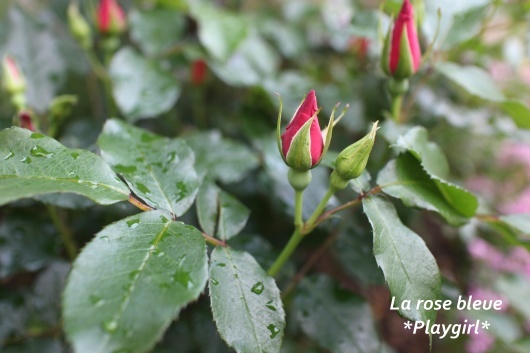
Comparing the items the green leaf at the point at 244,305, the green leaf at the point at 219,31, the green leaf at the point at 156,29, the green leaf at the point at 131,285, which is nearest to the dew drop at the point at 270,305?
the green leaf at the point at 244,305

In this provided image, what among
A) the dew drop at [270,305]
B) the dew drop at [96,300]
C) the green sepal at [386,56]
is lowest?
the dew drop at [270,305]

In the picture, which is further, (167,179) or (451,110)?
(451,110)

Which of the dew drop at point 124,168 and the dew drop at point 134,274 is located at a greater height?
the dew drop at point 124,168

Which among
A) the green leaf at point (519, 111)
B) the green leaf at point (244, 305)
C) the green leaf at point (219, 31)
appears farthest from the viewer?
the green leaf at point (219, 31)

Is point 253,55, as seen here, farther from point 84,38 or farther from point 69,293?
point 69,293

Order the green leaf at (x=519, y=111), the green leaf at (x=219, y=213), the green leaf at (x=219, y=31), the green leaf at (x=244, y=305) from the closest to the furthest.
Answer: the green leaf at (x=244, y=305) → the green leaf at (x=219, y=213) → the green leaf at (x=519, y=111) → the green leaf at (x=219, y=31)

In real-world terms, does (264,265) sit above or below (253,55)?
below

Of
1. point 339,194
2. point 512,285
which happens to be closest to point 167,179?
point 339,194

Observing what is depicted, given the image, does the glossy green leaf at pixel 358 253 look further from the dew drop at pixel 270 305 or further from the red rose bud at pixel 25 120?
the red rose bud at pixel 25 120
